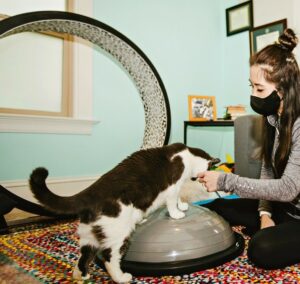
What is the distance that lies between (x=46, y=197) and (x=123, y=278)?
0.38m

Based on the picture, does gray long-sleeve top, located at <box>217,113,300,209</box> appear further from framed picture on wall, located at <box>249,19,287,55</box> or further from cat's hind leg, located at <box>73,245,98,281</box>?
framed picture on wall, located at <box>249,19,287,55</box>

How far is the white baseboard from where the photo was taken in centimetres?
206

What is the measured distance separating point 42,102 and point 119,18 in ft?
3.25

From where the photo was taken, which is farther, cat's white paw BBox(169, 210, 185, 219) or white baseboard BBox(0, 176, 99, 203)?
white baseboard BBox(0, 176, 99, 203)

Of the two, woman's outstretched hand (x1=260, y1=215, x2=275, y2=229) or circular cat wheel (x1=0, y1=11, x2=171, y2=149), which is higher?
circular cat wheel (x1=0, y1=11, x2=171, y2=149)

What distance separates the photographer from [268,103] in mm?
1200

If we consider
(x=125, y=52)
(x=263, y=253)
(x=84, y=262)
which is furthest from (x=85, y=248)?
(x=125, y=52)

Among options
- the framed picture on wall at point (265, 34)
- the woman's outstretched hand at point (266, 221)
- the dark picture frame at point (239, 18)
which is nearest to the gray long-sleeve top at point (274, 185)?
the woman's outstretched hand at point (266, 221)

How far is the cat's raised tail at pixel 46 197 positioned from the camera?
0.87m

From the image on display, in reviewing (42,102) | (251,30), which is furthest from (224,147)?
(42,102)

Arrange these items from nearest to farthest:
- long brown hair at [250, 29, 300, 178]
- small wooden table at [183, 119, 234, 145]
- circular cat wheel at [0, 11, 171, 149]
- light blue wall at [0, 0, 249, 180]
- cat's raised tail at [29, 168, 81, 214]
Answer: cat's raised tail at [29, 168, 81, 214], long brown hair at [250, 29, 300, 178], circular cat wheel at [0, 11, 171, 149], light blue wall at [0, 0, 249, 180], small wooden table at [183, 119, 234, 145]

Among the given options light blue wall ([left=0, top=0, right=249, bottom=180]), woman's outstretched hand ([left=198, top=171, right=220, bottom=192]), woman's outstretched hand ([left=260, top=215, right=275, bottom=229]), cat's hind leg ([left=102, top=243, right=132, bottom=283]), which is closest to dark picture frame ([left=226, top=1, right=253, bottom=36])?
light blue wall ([left=0, top=0, right=249, bottom=180])

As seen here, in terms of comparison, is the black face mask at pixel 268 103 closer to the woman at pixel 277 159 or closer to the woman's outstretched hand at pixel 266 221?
the woman at pixel 277 159

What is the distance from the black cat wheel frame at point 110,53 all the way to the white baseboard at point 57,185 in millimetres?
444
